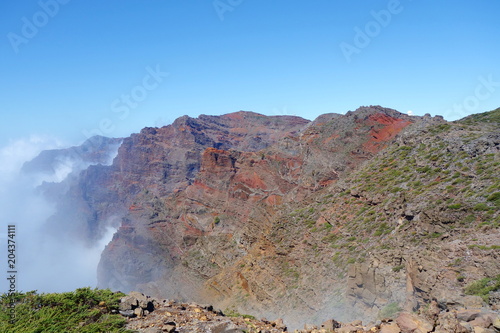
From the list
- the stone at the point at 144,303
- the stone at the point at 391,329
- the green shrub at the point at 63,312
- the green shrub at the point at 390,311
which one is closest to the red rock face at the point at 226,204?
the green shrub at the point at 390,311

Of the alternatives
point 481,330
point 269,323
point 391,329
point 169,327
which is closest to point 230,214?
point 269,323

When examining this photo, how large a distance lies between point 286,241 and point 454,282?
13.0 meters

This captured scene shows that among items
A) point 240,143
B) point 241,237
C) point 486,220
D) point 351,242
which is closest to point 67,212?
point 240,143

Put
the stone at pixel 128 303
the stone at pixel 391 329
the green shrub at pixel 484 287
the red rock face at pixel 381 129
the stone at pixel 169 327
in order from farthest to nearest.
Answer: the red rock face at pixel 381 129 < the stone at pixel 128 303 < the green shrub at pixel 484 287 < the stone at pixel 169 327 < the stone at pixel 391 329

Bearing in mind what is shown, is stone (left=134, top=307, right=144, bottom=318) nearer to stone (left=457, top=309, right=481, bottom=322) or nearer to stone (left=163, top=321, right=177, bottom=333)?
stone (left=163, top=321, right=177, bottom=333)

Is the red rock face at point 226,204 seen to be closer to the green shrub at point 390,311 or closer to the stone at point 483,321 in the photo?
the green shrub at point 390,311

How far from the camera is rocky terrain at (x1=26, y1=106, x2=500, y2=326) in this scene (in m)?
12.4

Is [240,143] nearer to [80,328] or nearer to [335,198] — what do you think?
[335,198]

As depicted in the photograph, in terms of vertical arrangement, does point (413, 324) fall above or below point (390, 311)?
above

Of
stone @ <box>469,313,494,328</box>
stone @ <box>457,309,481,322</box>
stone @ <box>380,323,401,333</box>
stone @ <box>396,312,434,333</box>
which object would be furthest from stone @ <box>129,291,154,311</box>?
stone @ <box>469,313,494,328</box>

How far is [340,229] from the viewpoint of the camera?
21031 mm

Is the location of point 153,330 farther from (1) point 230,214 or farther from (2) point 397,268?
(1) point 230,214

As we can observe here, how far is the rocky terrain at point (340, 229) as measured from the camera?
12383mm

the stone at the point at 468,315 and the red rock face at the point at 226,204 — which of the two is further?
the red rock face at the point at 226,204
